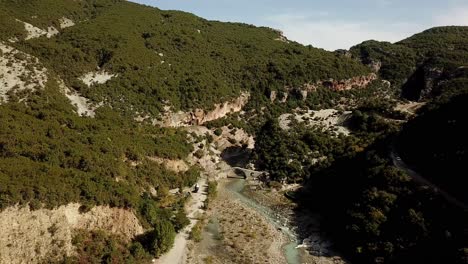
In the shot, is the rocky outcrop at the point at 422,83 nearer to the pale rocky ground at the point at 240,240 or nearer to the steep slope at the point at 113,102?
the steep slope at the point at 113,102

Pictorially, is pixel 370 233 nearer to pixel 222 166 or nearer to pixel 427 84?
pixel 222 166

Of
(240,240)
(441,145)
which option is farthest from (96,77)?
(441,145)

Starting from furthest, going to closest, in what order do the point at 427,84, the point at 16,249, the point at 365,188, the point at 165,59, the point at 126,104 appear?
1. the point at 427,84
2. the point at 165,59
3. the point at 126,104
4. the point at 365,188
5. the point at 16,249

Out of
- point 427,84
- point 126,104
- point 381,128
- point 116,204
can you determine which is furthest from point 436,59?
point 116,204

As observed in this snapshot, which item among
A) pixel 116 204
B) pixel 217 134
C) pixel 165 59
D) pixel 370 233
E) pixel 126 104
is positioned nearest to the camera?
pixel 116 204

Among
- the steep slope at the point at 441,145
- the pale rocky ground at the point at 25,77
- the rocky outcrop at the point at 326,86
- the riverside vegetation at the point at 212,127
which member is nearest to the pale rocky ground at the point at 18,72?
the pale rocky ground at the point at 25,77

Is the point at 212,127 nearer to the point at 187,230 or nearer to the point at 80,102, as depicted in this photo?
the point at 80,102

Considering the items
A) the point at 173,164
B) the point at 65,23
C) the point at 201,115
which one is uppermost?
the point at 65,23
